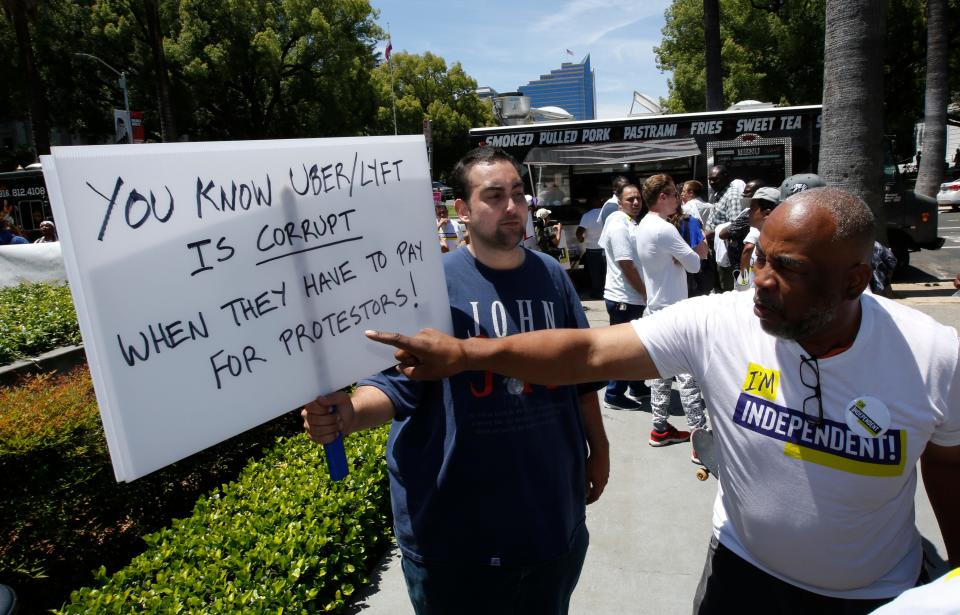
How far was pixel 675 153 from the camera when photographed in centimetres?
1092

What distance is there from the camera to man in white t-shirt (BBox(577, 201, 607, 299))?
1073 centimetres

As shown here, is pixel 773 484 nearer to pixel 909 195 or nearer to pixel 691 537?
pixel 691 537

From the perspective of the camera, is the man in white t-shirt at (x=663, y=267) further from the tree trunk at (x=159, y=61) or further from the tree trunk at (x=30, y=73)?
the tree trunk at (x=30, y=73)

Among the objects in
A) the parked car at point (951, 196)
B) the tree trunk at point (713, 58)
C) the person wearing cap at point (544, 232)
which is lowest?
the parked car at point (951, 196)

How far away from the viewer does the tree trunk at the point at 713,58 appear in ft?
48.8

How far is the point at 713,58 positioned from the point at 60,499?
50.4ft

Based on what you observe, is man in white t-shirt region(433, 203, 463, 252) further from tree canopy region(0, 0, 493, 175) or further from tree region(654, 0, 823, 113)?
tree canopy region(0, 0, 493, 175)

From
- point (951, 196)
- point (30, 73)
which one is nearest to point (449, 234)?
point (30, 73)

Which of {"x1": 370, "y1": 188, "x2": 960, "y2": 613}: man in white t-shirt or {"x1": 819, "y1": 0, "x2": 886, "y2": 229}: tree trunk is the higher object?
{"x1": 819, "y1": 0, "x2": 886, "y2": 229}: tree trunk

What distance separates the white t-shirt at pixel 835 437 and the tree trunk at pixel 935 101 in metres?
15.9

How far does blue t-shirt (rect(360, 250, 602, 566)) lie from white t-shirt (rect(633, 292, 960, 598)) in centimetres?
44

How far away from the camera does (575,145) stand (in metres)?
11.2

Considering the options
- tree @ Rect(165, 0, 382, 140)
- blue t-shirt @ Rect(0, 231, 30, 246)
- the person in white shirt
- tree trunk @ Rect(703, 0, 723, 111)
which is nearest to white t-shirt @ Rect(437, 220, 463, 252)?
the person in white shirt

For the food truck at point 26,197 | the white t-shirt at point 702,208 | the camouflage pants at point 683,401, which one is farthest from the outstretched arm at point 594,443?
the food truck at point 26,197
